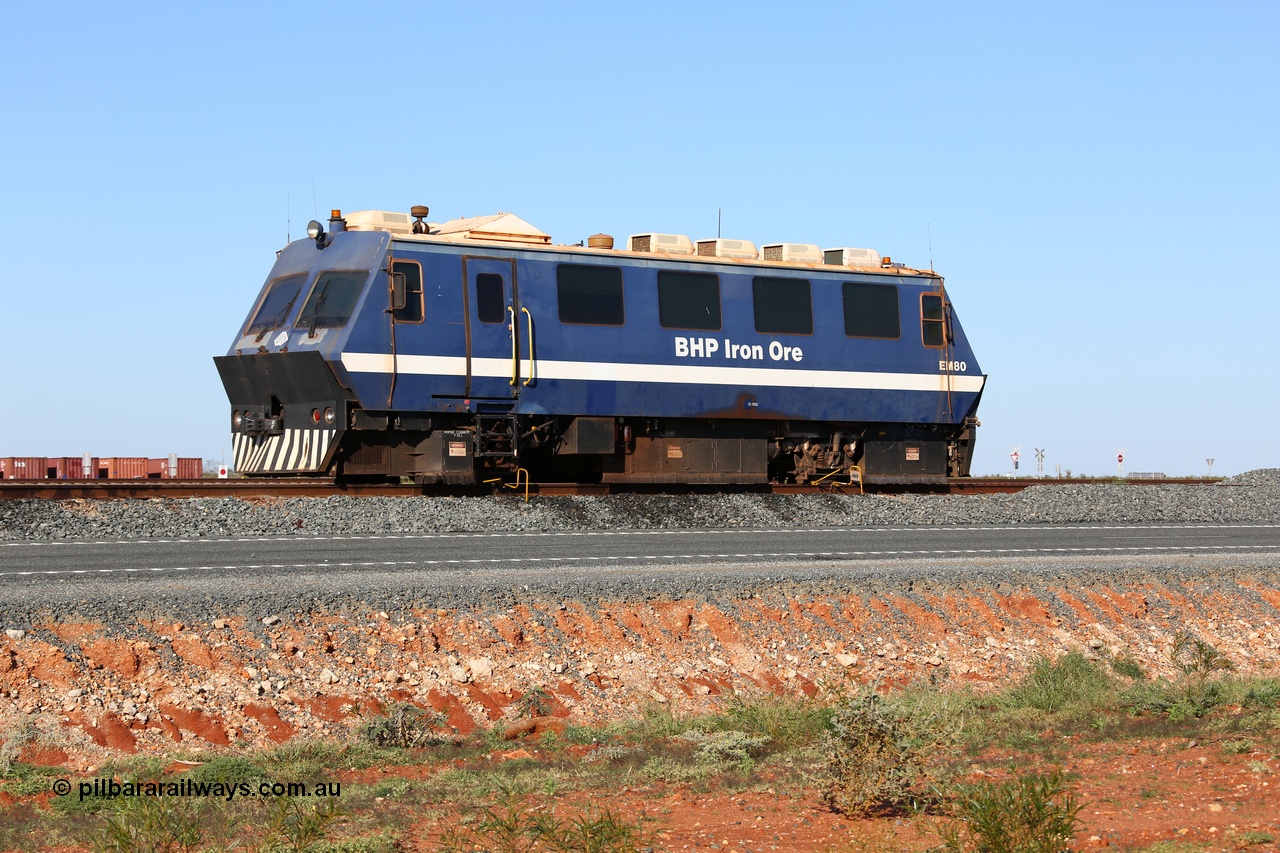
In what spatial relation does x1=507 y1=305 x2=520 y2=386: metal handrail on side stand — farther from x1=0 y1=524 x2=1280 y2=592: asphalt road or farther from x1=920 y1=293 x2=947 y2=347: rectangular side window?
x1=920 y1=293 x2=947 y2=347: rectangular side window

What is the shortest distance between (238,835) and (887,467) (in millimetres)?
17478

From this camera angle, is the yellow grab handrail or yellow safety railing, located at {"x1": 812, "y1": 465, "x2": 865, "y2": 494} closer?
the yellow grab handrail

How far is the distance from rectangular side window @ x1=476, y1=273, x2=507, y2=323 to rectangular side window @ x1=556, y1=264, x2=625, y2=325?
3.12ft

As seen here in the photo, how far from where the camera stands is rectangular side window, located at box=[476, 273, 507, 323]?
65.2ft

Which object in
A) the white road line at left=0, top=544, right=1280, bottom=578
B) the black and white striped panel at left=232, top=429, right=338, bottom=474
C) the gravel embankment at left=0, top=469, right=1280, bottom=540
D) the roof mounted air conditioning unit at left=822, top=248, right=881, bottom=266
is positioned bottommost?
the white road line at left=0, top=544, right=1280, bottom=578

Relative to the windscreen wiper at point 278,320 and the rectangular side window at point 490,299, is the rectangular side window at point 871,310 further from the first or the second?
the windscreen wiper at point 278,320

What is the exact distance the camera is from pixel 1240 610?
1546 cm

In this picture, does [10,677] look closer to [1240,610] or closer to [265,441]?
[265,441]

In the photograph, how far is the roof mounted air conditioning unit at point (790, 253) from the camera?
22625mm

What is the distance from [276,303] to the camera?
20.6m

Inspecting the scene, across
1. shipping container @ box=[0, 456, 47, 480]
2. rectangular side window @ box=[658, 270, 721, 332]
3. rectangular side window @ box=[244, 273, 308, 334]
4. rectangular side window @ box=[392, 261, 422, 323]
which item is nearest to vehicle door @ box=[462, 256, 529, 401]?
rectangular side window @ box=[392, 261, 422, 323]

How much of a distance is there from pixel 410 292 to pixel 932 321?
9.57 m

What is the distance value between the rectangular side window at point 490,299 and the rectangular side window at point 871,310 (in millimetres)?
6214

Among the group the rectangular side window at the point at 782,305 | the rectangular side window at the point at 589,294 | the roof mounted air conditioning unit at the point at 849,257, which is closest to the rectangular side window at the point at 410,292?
the rectangular side window at the point at 589,294
